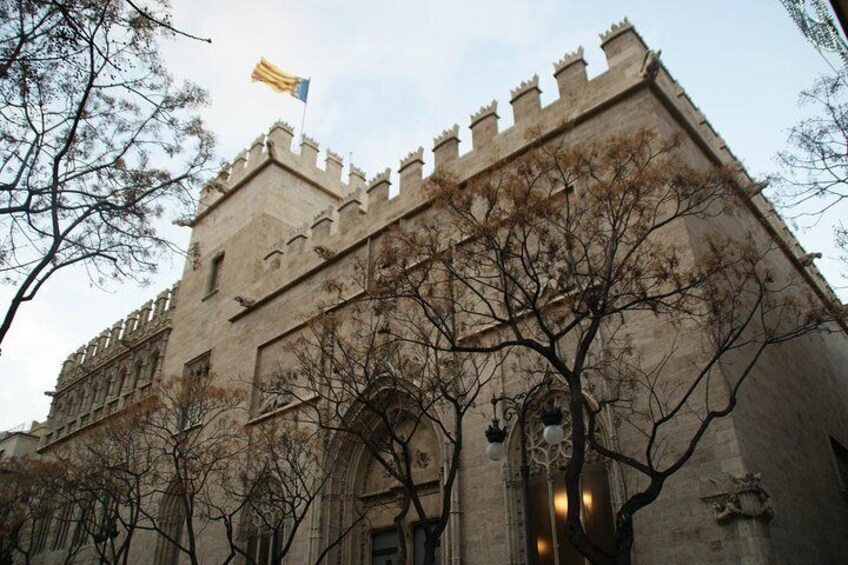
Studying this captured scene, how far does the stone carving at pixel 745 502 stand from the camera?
8.91 meters

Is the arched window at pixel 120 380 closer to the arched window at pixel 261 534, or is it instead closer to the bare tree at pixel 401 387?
the arched window at pixel 261 534

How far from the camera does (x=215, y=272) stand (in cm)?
2523

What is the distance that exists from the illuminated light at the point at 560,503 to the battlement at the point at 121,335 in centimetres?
1970

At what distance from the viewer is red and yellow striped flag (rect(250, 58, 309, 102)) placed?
25750 mm

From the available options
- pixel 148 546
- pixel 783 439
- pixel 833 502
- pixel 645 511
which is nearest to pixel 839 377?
pixel 833 502

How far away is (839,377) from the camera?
Result: 1756 centimetres

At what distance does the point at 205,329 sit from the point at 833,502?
1903 cm

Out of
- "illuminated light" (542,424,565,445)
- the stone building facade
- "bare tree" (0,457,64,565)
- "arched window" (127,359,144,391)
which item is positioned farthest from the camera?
"arched window" (127,359,144,391)

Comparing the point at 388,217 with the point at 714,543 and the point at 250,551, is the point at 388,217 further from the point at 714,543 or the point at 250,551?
the point at 714,543

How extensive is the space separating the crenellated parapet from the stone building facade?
18cm

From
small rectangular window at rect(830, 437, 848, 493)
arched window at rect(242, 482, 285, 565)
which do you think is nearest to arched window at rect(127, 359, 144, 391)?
arched window at rect(242, 482, 285, 565)

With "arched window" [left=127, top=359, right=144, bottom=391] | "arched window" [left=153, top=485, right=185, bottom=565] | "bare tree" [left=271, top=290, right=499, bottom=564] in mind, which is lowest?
"arched window" [left=153, top=485, right=185, bottom=565]

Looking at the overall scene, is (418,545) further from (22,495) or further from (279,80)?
(279,80)

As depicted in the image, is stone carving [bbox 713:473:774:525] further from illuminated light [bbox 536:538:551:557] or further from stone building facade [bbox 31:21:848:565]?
illuminated light [bbox 536:538:551:557]
